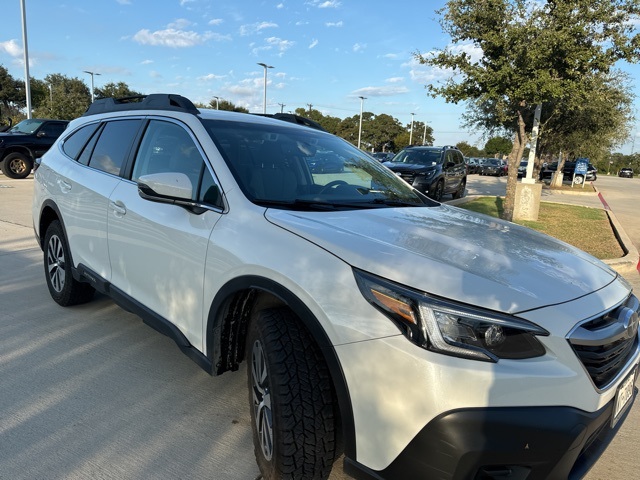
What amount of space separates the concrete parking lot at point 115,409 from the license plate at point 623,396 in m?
0.60

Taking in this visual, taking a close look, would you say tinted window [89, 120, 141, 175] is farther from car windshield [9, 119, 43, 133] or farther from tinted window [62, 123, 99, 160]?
car windshield [9, 119, 43, 133]

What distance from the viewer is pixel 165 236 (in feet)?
8.84

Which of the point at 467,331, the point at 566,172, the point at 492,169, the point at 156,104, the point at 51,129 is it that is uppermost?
the point at 156,104

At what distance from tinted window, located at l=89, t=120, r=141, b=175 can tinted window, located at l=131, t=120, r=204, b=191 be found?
0.23 metres

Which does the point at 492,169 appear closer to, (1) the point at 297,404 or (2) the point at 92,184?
(2) the point at 92,184

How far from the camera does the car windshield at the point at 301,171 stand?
2.59 meters

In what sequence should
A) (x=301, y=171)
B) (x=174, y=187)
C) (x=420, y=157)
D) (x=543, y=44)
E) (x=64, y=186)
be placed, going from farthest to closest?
(x=420, y=157)
(x=543, y=44)
(x=64, y=186)
(x=301, y=171)
(x=174, y=187)

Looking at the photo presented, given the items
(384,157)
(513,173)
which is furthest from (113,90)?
(513,173)

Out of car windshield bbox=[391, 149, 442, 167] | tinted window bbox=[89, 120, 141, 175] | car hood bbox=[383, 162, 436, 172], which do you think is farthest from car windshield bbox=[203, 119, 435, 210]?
car windshield bbox=[391, 149, 442, 167]

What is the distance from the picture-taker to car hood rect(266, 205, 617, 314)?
1.73 meters

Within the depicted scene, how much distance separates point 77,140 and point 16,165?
47.0 ft

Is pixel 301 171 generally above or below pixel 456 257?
above

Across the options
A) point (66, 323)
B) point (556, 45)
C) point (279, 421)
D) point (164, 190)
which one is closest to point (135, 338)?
point (66, 323)

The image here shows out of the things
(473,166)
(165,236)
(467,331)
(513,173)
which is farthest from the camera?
(473,166)
